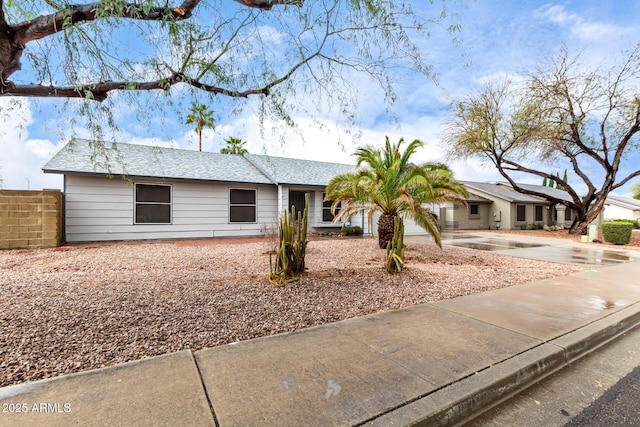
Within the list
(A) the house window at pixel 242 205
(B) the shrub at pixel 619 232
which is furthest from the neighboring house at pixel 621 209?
(A) the house window at pixel 242 205

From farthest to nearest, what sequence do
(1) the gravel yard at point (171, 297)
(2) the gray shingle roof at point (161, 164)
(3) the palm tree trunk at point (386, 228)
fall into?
(2) the gray shingle roof at point (161, 164)
(3) the palm tree trunk at point (386, 228)
(1) the gravel yard at point (171, 297)

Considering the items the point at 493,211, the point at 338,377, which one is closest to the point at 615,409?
the point at 338,377

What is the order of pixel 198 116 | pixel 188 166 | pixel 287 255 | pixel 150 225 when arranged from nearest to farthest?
pixel 198 116 → pixel 287 255 → pixel 150 225 → pixel 188 166

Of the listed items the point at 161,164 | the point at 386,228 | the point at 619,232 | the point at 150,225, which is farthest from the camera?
the point at 619,232

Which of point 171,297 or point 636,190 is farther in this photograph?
point 636,190

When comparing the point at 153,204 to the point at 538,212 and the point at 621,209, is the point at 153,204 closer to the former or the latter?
the point at 538,212

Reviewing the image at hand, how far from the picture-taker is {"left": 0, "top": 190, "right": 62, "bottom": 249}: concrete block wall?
31.1 feet

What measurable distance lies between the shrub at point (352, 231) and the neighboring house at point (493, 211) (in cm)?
1086

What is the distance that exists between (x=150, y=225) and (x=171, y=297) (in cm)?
908

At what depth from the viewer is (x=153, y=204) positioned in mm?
12453

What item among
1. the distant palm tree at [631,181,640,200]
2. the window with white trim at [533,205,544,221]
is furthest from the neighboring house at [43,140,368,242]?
the distant palm tree at [631,181,640,200]

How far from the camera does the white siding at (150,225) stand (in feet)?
36.4

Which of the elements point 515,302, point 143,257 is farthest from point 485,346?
point 143,257

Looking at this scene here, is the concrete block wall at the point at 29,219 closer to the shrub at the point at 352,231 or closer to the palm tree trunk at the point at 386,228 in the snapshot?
the palm tree trunk at the point at 386,228
